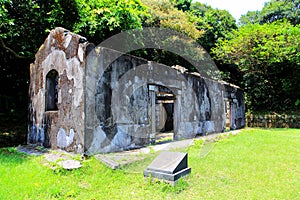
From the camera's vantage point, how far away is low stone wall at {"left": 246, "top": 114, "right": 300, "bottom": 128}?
14.1m

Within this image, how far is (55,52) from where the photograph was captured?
19.9 ft

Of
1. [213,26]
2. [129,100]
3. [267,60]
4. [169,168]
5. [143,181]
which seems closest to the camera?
[169,168]

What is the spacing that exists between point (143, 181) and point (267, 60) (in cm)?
1341

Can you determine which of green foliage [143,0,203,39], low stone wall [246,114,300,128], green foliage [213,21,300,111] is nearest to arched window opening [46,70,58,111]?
green foliage [143,0,203,39]

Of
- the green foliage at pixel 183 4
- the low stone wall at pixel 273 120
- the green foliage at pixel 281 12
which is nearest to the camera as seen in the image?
the low stone wall at pixel 273 120

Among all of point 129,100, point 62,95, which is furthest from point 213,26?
point 62,95

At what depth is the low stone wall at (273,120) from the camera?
1410 cm

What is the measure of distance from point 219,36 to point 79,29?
1210 centimetres

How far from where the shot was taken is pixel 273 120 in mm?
14625

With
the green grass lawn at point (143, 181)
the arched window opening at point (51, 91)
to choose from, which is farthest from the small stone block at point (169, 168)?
the arched window opening at point (51, 91)

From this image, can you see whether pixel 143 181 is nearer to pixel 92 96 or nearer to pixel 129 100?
pixel 92 96

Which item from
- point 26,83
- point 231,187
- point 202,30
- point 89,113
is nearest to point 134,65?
point 89,113

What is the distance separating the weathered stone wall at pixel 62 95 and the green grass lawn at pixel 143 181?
78cm

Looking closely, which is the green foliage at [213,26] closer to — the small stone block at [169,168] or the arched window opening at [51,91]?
the arched window opening at [51,91]
